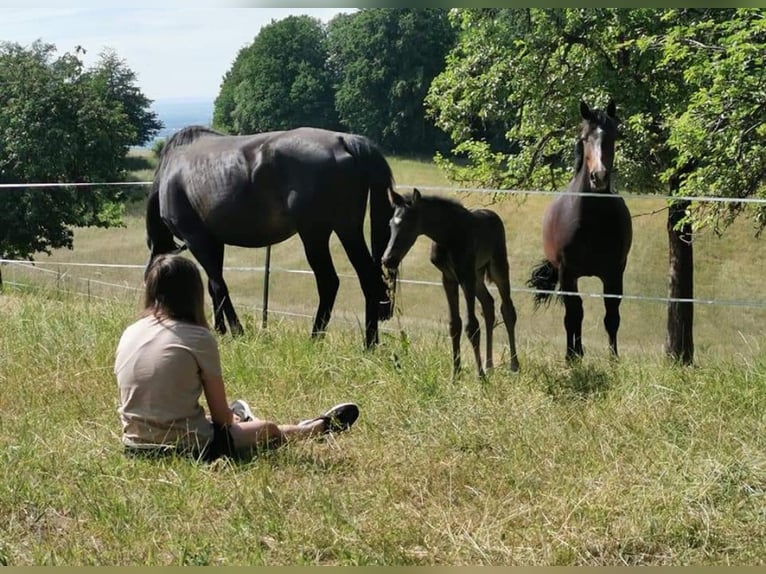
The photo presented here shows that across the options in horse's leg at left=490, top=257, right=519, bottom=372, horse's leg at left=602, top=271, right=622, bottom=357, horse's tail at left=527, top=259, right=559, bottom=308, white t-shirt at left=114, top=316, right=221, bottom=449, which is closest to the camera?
white t-shirt at left=114, top=316, right=221, bottom=449

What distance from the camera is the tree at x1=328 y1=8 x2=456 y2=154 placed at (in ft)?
60.2

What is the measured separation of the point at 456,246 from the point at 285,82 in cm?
1512

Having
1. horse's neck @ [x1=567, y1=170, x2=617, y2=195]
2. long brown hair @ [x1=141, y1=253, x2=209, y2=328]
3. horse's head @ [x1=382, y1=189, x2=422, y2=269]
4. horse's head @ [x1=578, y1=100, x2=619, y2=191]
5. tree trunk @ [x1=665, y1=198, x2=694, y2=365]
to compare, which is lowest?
tree trunk @ [x1=665, y1=198, x2=694, y2=365]

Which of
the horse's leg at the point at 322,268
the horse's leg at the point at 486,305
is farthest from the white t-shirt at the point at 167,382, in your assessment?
the horse's leg at the point at 322,268

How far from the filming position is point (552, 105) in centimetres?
1291

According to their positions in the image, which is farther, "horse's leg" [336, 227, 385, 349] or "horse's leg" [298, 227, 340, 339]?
"horse's leg" [298, 227, 340, 339]

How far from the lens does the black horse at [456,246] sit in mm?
5695

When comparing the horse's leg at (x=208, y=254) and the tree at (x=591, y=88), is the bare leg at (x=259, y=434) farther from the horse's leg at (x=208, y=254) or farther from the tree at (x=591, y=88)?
the tree at (x=591, y=88)

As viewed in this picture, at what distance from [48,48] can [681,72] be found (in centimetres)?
1859

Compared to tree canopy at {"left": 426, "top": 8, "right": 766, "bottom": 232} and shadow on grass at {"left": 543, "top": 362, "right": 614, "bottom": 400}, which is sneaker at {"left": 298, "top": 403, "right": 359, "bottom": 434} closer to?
shadow on grass at {"left": 543, "top": 362, "right": 614, "bottom": 400}

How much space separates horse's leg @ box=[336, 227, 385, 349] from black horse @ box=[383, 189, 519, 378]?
0.97m

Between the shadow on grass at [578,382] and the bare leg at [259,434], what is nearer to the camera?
the bare leg at [259,434]

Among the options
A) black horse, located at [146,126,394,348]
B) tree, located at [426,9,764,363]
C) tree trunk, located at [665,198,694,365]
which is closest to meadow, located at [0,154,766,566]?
black horse, located at [146,126,394,348]

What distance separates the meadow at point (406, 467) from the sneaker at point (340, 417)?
64mm
